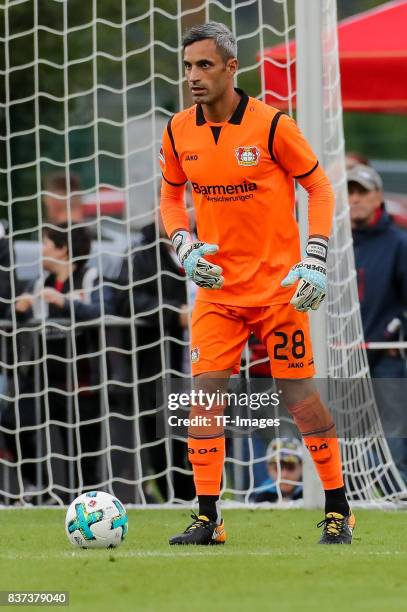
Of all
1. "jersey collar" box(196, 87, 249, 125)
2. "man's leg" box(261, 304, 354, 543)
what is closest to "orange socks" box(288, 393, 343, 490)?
"man's leg" box(261, 304, 354, 543)

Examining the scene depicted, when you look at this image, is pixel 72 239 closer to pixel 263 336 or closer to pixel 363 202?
pixel 363 202

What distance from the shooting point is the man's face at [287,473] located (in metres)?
8.91

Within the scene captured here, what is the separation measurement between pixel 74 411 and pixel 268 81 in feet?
8.17

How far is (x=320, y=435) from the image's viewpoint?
609 centimetres

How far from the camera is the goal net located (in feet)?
27.8

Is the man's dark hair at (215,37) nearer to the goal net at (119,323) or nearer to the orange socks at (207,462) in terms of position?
the orange socks at (207,462)

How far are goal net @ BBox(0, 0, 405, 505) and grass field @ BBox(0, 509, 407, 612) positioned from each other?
163 cm

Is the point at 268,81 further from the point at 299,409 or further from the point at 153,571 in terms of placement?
the point at 153,571

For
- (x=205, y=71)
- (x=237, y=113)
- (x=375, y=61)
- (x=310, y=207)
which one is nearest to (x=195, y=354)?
(x=310, y=207)

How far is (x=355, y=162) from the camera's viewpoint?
998 centimetres

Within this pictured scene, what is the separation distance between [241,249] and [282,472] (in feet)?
10.3

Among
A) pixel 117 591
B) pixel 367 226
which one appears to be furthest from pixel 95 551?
pixel 367 226

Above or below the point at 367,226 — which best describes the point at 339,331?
below

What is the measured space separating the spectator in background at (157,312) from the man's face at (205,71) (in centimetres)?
293
